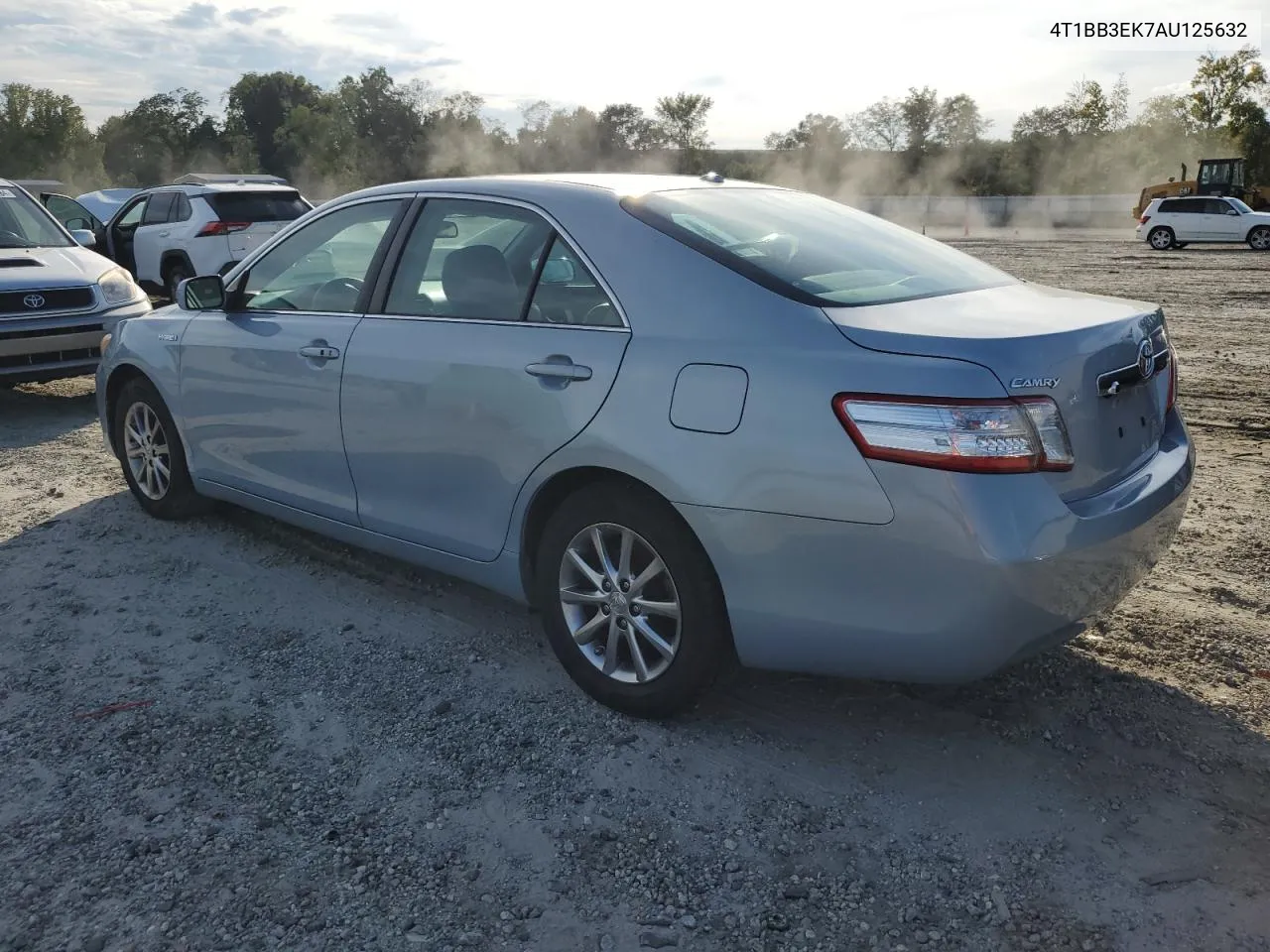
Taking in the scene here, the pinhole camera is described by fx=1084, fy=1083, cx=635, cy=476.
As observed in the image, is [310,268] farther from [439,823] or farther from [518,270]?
[439,823]

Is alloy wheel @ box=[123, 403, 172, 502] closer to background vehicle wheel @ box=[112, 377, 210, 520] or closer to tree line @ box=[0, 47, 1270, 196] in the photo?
background vehicle wheel @ box=[112, 377, 210, 520]

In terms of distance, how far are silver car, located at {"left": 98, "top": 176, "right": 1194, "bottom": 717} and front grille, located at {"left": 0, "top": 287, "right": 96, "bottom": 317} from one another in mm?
4590

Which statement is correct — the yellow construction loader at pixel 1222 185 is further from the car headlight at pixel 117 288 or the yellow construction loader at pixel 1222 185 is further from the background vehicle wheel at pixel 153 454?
the background vehicle wheel at pixel 153 454

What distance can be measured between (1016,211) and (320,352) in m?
44.9

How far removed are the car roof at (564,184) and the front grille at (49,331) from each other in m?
5.03

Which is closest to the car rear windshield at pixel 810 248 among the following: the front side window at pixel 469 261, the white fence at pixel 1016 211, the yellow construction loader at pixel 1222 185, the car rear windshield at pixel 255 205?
the front side window at pixel 469 261

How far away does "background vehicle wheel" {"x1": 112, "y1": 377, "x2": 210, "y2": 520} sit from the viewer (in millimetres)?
5289

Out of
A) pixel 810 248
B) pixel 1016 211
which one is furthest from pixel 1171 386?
pixel 1016 211

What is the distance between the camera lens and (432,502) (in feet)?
12.7

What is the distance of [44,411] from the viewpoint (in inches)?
340

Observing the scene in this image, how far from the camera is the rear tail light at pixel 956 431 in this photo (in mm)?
2672

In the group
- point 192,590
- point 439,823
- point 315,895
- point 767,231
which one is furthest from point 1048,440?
point 192,590

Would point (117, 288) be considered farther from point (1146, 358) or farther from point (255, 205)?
point (1146, 358)

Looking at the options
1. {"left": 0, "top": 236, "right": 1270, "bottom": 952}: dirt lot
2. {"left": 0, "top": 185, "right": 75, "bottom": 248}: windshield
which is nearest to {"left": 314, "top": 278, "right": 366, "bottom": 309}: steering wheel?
{"left": 0, "top": 236, "right": 1270, "bottom": 952}: dirt lot
